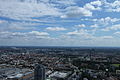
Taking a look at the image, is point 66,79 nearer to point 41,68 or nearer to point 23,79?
point 23,79

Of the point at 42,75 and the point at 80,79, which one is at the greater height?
the point at 42,75

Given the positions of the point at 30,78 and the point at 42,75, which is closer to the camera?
A: the point at 42,75

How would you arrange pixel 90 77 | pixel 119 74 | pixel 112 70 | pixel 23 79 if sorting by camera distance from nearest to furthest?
pixel 23 79
pixel 90 77
pixel 119 74
pixel 112 70

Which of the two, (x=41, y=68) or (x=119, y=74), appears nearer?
(x=41, y=68)

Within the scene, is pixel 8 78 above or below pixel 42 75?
below

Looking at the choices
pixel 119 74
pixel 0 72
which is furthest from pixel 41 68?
pixel 119 74

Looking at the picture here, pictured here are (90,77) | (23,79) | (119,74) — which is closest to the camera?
(23,79)

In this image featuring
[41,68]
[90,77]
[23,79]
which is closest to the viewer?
[41,68]

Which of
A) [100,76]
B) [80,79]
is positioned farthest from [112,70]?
[80,79]

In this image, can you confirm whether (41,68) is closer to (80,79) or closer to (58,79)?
(58,79)
